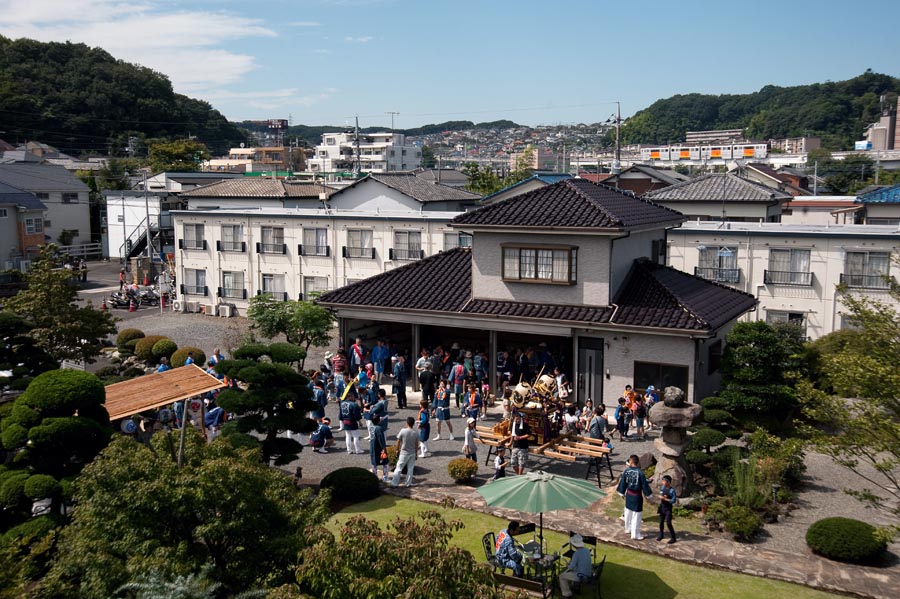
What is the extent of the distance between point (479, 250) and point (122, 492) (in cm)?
1675

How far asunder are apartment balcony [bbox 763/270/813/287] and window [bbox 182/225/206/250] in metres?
30.3

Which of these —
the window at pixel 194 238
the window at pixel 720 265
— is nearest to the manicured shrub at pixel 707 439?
the window at pixel 720 265

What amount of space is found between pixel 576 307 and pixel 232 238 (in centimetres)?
2583

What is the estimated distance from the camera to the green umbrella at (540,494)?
13.4 metres

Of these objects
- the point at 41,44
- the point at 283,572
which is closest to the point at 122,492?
the point at 283,572

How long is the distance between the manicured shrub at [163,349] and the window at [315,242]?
11016 millimetres

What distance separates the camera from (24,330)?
19.1m

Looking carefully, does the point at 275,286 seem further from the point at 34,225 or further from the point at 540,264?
the point at 34,225

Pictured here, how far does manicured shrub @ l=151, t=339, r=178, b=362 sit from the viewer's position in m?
32.9

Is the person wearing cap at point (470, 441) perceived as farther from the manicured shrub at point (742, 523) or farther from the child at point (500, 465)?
the manicured shrub at point (742, 523)

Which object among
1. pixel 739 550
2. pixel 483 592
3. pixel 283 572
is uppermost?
pixel 483 592

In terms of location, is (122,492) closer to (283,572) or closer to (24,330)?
(283,572)

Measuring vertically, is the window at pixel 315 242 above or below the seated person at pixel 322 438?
above

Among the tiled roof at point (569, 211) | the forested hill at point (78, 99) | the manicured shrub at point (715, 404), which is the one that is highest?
the forested hill at point (78, 99)
